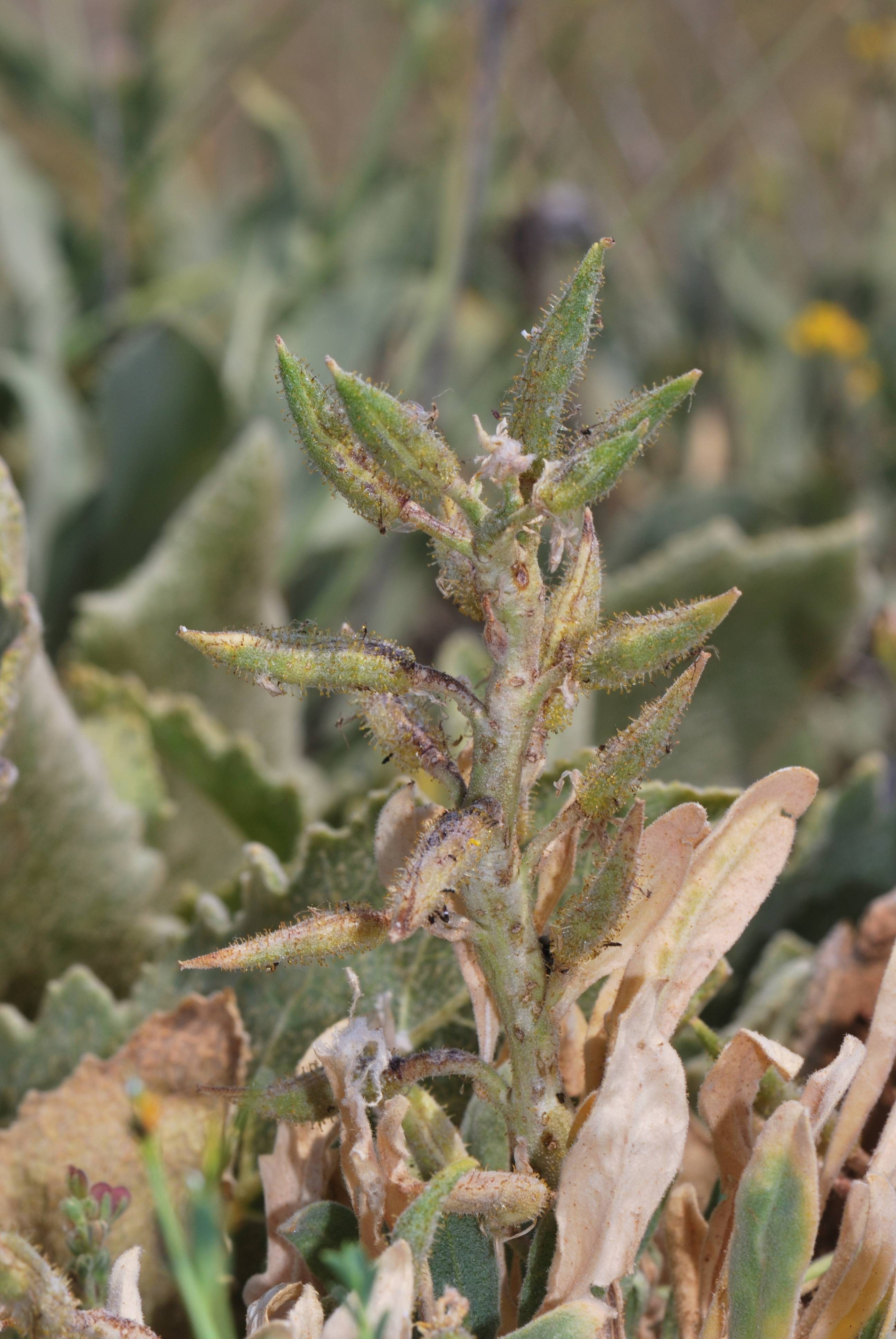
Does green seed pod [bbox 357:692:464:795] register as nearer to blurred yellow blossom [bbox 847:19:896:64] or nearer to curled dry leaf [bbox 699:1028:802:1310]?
curled dry leaf [bbox 699:1028:802:1310]

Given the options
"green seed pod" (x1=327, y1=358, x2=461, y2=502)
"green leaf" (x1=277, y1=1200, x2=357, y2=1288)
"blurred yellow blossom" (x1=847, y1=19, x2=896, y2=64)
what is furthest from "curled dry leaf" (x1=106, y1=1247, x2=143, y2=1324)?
"blurred yellow blossom" (x1=847, y1=19, x2=896, y2=64)

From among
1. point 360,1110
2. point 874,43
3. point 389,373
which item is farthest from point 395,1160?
point 874,43

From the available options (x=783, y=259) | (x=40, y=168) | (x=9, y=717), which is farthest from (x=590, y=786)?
(x=783, y=259)

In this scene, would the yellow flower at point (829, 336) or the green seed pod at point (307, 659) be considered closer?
the green seed pod at point (307, 659)

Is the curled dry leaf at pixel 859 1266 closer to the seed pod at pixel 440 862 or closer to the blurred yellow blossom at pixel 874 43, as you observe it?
the seed pod at pixel 440 862

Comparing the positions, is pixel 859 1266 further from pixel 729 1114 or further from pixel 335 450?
pixel 335 450

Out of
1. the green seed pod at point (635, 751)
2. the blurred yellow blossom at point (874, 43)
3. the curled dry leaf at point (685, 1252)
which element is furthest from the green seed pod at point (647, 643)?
the blurred yellow blossom at point (874, 43)

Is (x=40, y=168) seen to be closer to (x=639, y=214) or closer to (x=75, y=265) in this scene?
(x=75, y=265)
